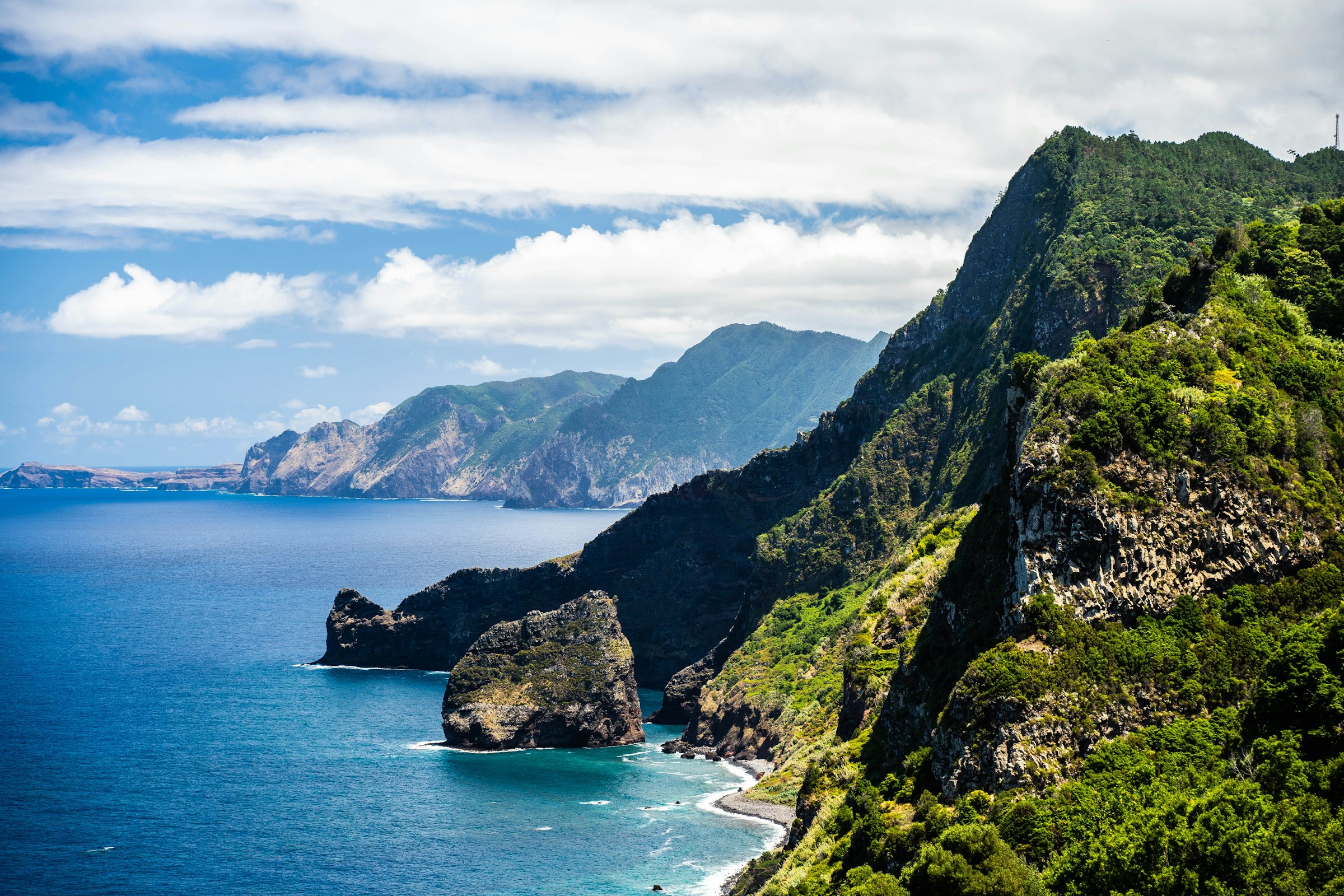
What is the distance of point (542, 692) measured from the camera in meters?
188

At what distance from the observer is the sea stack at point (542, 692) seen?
596 feet

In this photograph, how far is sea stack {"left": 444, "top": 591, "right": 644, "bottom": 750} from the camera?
181750 mm

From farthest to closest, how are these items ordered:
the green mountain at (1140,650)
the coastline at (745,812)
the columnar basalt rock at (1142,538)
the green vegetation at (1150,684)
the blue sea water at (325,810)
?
the blue sea water at (325,810) < the coastline at (745,812) < the columnar basalt rock at (1142,538) < the green mountain at (1140,650) < the green vegetation at (1150,684)

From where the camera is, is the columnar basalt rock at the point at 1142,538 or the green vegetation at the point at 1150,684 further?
the columnar basalt rock at the point at 1142,538

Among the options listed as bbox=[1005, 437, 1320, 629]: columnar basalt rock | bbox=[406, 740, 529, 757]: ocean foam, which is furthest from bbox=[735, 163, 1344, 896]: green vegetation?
bbox=[406, 740, 529, 757]: ocean foam

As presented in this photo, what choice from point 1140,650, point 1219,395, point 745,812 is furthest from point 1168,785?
point 745,812

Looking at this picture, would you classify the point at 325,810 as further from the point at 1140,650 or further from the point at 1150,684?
the point at 1150,684

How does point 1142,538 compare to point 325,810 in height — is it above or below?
above

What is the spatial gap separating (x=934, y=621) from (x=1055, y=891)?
3719cm

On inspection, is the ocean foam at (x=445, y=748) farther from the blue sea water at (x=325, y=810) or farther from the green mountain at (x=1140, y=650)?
the green mountain at (x=1140, y=650)

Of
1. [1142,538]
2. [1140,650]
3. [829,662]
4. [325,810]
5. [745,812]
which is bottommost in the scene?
[325,810]

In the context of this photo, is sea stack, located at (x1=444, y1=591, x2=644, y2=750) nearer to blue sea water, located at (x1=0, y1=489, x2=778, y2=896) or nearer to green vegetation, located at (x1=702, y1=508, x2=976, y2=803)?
blue sea water, located at (x1=0, y1=489, x2=778, y2=896)

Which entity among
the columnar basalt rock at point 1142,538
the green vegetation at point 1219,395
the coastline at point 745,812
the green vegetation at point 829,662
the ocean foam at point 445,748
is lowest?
the ocean foam at point 445,748

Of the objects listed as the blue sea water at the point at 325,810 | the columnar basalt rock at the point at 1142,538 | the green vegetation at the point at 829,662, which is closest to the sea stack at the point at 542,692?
the blue sea water at the point at 325,810
